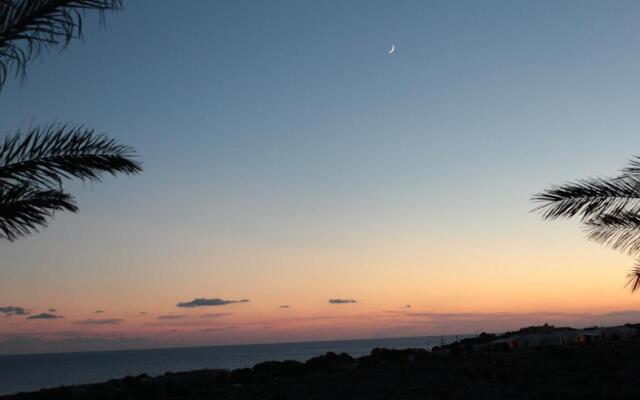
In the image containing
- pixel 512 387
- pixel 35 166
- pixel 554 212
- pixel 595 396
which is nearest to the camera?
pixel 35 166

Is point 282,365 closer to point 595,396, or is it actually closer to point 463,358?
point 463,358

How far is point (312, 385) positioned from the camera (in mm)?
16406

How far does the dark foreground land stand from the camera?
1429 centimetres

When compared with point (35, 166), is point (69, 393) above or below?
below

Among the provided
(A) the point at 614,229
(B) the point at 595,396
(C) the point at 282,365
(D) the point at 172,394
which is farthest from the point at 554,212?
(C) the point at 282,365

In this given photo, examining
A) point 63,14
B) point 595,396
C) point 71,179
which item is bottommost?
point 595,396

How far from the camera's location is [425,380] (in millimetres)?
16156

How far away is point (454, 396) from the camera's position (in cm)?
1381

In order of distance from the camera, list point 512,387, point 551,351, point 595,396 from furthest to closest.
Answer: point 551,351 → point 512,387 → point 595,396

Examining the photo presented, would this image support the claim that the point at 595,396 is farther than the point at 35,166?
Yes

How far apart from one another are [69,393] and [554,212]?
12.6m

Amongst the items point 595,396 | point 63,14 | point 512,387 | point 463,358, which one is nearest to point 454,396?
point 512,387

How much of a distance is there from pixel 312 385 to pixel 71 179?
32.8 ft

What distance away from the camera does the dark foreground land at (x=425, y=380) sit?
1429cm
